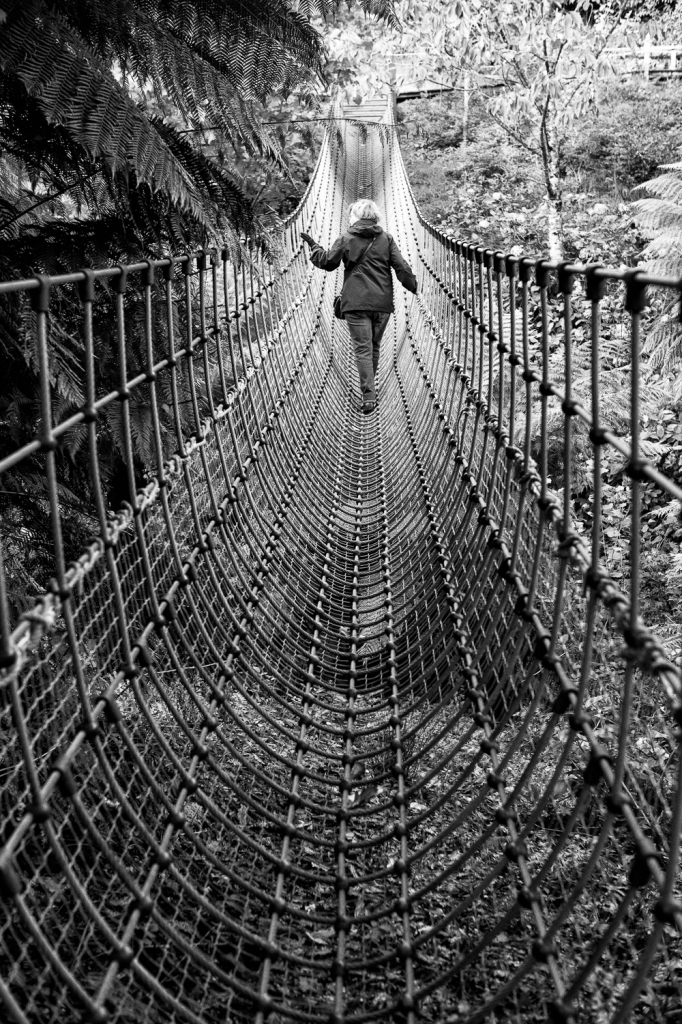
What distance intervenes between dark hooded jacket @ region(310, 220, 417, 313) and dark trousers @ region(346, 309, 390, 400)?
59 mm

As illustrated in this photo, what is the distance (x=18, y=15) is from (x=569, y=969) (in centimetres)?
204

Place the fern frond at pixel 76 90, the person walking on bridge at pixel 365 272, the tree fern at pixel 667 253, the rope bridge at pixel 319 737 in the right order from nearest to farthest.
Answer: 1. the rope bridge at pixel 319 737
2. the fern frond at pixel 76 90
3. the person walking on bridge at pixel 365 272
4. the tree fern at pixel 667 253

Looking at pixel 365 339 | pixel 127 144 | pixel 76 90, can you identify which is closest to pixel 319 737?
pixel 127 144

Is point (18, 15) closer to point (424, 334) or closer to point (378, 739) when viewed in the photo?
point (378, 739)

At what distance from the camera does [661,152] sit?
398 inches

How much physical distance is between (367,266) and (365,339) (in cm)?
38

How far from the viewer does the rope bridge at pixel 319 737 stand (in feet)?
4.12

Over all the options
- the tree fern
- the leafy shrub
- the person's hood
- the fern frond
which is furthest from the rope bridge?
the leafy shrub

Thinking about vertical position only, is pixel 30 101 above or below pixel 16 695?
above

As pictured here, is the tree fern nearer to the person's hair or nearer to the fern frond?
the person's hair

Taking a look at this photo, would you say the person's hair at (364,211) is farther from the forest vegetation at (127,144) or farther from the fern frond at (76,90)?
the fern frond at (76,90)

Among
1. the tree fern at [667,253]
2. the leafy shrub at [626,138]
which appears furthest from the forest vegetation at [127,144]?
the leafy shrub at [626,138]

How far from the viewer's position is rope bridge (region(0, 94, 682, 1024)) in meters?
1.26

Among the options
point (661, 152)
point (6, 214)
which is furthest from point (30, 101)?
point (661, 152)
